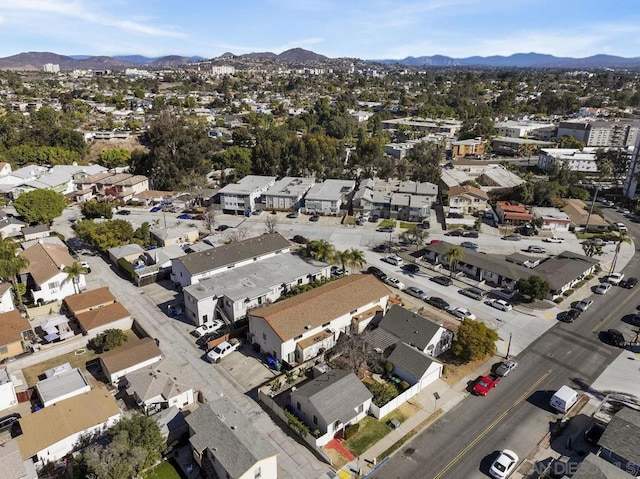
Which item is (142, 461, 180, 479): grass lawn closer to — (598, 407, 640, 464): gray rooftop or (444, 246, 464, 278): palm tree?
(598, 407, 640, 464): gray rooftop

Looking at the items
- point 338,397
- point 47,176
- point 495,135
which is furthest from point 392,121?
point 338,397

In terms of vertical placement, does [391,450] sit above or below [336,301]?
below

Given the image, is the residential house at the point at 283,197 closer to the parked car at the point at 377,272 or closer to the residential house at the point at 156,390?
the parked car at the point at 377,272

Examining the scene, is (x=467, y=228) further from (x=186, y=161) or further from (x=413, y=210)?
(x=186, y=161)

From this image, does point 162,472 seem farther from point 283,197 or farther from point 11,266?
point 283,197

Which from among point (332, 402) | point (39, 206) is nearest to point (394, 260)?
point (332, 402)
